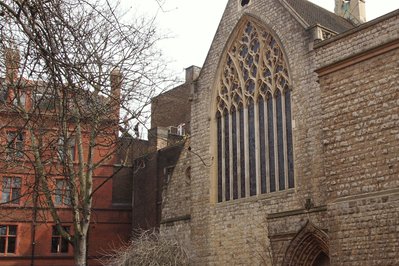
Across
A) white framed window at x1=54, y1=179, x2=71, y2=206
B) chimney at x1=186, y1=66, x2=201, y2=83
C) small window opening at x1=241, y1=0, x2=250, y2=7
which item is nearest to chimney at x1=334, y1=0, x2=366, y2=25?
small window opening at x1=241, y1=0, x2=250, y2=7

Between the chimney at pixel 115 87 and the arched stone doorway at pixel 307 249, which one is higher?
the chimney at pixel 115 87

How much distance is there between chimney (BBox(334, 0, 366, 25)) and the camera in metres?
26.2

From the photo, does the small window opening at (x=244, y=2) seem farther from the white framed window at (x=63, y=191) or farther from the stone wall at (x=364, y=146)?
the white framed window at (x=63, y=191)

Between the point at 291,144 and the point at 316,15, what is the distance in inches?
224

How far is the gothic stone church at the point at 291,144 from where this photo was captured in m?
10.6

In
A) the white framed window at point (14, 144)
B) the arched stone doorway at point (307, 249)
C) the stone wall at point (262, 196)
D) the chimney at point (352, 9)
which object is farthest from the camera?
the chimney at point (352, 9)

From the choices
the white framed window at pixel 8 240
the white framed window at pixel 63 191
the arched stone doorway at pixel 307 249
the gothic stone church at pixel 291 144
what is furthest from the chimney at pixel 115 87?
the white framed window at pixel 8 240

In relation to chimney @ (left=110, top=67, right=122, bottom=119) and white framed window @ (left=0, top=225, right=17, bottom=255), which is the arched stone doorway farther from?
white framed window @ (left=0, top=225, right=17, bottom=255)

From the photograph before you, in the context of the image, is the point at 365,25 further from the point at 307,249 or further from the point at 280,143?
the point at 307,249

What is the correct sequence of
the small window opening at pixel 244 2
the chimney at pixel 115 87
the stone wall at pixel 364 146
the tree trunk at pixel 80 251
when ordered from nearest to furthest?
the chimney at pixel 115 87 < the stone wall at pixel 364 146 < the tree trunk at pixel 80 251 < the small window opening at pixel 244 2

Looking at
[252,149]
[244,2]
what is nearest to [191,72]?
[244,2]

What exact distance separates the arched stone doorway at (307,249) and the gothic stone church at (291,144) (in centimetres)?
3

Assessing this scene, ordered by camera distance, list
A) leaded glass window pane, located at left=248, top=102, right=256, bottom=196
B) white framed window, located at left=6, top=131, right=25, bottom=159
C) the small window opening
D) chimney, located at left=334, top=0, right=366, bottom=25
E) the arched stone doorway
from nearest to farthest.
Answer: white framed window, located at left=6, top=131, right=25, bottom=159 < the arched stone doorway < leaded glass window pane, located at left=248, top=102, right=256, bottom=196 < the small window opening < chimney, located at left=334, top=0, right=366, bottom=25

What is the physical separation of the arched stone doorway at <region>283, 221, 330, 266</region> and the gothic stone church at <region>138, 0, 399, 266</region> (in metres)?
0.03
